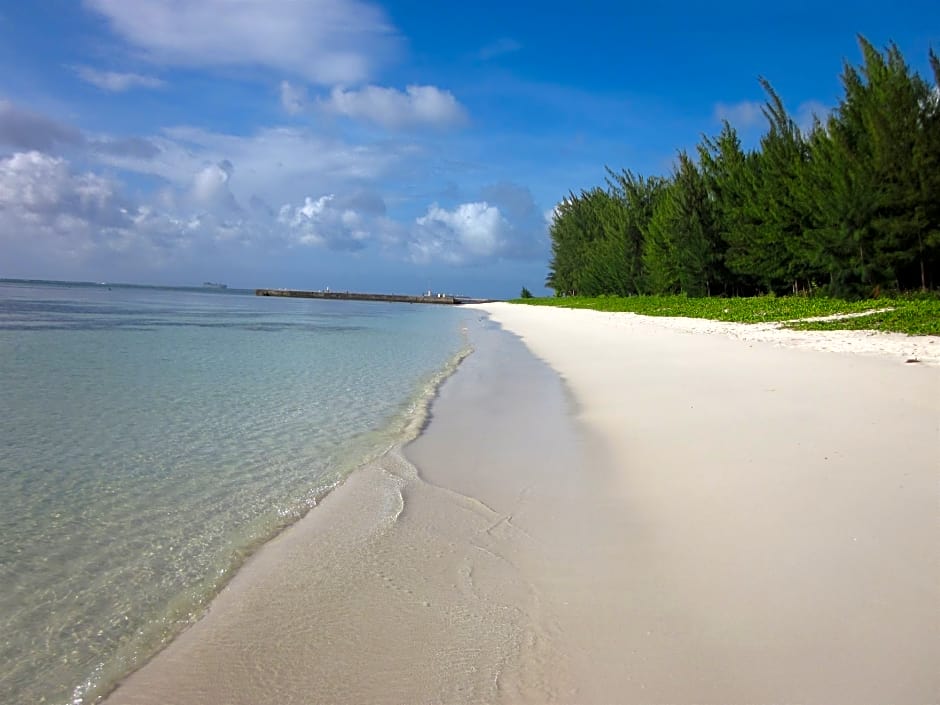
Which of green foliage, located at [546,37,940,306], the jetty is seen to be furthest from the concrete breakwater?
green foliage, located at [546,37,940,306]

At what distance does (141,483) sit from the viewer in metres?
5.95

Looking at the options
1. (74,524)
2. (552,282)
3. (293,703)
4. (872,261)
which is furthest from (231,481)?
(552,282)

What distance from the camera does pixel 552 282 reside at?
287 ft

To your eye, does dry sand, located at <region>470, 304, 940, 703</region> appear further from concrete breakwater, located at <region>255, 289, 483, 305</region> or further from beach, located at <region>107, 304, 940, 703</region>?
concrete breakwater, located at <region>255, 289, 483, 305</region>

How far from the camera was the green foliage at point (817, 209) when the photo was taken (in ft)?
76.5

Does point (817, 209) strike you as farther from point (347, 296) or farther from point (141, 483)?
point (347, 296)

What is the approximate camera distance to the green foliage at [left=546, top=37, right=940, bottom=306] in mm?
23328

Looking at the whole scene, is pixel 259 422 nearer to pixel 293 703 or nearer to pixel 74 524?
pixel 74 524

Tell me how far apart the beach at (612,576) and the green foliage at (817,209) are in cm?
2029

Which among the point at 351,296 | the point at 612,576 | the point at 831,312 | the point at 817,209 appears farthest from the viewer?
the point at 351,296

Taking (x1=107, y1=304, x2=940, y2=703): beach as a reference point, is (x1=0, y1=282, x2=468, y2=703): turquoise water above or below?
below

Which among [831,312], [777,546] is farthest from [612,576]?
[831,312]

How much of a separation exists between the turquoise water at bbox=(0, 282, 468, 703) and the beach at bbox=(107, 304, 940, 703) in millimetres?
364

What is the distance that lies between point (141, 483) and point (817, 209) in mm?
29474
